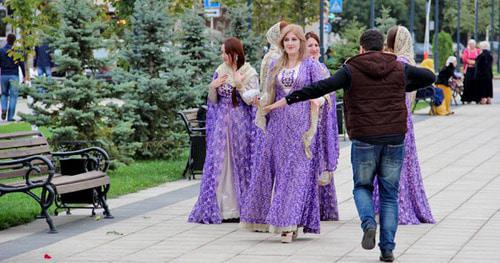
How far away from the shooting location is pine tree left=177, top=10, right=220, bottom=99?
71.8 ft

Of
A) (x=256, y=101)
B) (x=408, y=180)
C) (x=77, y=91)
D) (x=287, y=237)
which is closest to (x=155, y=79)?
(x=77, y=91)

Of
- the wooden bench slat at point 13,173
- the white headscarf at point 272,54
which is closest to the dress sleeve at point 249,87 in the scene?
the white headscarf at point 272,54

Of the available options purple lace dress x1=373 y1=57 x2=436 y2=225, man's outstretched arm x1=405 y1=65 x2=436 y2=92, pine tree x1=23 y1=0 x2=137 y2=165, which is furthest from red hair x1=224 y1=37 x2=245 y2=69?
pine tree x1=23 y1=0 x2=137 y2=165

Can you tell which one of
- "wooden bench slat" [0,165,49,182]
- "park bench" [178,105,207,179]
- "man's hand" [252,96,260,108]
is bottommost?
"park bench" [178,105,207,179]

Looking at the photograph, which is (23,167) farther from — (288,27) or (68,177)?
(288,27)

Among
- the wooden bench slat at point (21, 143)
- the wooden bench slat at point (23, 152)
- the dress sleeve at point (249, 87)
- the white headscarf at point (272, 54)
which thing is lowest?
the wooden bench slat at point (23, 152)

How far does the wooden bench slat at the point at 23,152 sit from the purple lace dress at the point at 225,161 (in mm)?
1553

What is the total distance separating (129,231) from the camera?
11664 mm

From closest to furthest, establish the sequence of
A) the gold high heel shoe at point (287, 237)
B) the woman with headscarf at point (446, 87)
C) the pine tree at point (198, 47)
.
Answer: the gold high heel shoe at point (287, 237)
the pine tree at point (198, 47)
the woman with headscarf at point (446, 87)

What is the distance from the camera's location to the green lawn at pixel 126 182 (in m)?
12.5

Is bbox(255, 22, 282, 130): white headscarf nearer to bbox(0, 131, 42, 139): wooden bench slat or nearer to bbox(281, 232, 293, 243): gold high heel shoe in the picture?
bbox(281, 232, 293, 243): gold high heel shoe

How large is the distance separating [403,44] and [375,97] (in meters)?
2.31

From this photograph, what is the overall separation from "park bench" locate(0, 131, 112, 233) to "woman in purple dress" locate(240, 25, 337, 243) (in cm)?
174

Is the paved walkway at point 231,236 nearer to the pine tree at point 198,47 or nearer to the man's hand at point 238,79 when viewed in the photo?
the man's hand at point 238,79
